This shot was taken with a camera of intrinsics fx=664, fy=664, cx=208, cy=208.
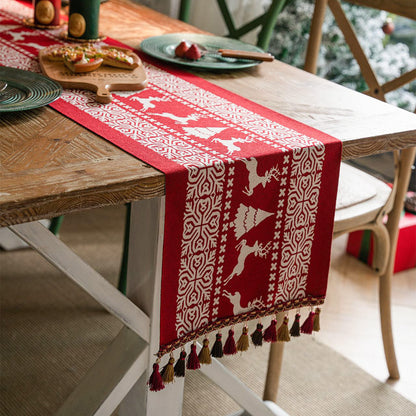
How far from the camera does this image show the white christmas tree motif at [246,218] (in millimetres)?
1047

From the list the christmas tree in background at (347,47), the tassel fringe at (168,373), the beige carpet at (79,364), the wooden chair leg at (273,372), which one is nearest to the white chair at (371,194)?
the wooden chair leg at (273,372)

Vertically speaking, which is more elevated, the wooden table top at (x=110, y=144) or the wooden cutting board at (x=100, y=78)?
the wooden cutting board at (x=100, y=78)

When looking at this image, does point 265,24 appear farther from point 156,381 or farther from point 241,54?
point 156,381

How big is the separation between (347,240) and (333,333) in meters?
0.57

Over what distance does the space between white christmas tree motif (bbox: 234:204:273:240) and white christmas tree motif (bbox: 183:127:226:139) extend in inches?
5.0

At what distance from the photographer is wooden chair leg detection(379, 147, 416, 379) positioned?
1606 millimetres

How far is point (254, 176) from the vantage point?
102 cm

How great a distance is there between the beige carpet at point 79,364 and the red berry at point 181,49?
867mm

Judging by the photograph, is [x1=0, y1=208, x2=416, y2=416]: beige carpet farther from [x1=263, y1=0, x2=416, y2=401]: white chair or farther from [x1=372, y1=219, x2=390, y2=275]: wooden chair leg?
[x1=372, y1=219, x2=390, y2=275]: wooden chair leg

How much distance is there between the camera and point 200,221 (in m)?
1.01

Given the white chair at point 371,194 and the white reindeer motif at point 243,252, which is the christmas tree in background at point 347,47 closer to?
the white chair at point 371,194

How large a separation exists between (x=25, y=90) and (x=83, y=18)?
0.40 meters

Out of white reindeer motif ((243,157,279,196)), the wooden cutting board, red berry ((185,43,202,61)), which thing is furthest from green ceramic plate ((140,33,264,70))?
white reindeer motif ((243,157,279,196))

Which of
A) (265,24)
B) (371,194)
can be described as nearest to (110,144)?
(371,194)
